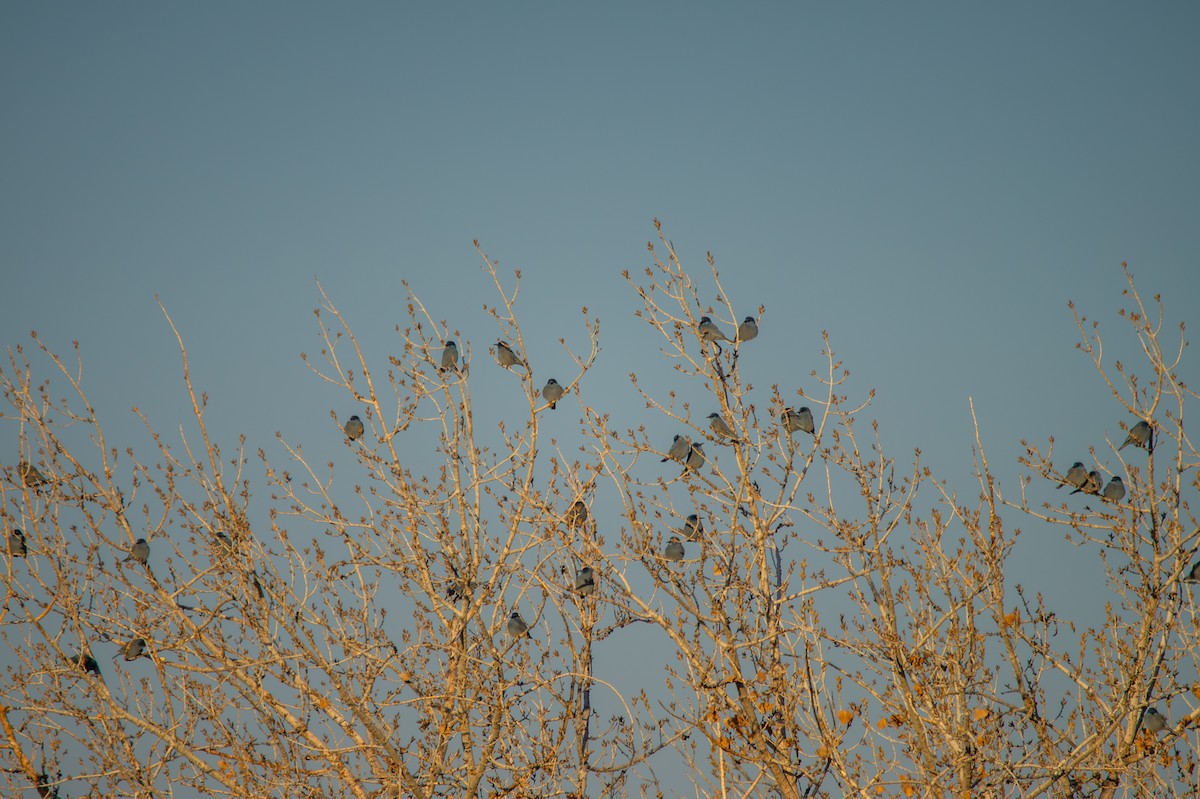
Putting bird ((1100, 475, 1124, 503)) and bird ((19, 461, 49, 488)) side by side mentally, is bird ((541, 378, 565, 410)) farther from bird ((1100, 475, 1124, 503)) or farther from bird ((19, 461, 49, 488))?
Answer: bird ((1100, 475, 1124, 503))

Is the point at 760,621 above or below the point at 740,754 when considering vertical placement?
above

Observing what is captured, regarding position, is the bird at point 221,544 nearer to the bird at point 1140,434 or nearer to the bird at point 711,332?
the bird at point 711,332

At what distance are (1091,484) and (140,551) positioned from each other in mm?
8540

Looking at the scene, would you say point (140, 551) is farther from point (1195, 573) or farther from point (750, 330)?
point (1195, 573)

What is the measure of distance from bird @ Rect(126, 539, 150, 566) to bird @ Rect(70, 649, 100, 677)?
83cm

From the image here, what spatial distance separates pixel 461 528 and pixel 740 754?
9.62ft

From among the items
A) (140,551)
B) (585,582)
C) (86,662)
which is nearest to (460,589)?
(585,582)

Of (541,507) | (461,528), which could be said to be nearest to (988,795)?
(541,507)

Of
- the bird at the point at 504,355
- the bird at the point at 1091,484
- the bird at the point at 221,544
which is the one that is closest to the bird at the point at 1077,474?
the bird at the point at 1091,484

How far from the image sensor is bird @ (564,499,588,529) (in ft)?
25.7

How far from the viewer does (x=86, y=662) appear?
8.92m

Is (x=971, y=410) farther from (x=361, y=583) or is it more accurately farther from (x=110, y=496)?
(x=110, y=496)

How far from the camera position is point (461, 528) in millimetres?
8078

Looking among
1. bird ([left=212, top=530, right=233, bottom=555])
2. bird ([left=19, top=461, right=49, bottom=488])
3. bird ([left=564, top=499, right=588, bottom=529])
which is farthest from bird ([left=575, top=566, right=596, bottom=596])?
bird ([left=19, top=461, right=49, bottom=488])
